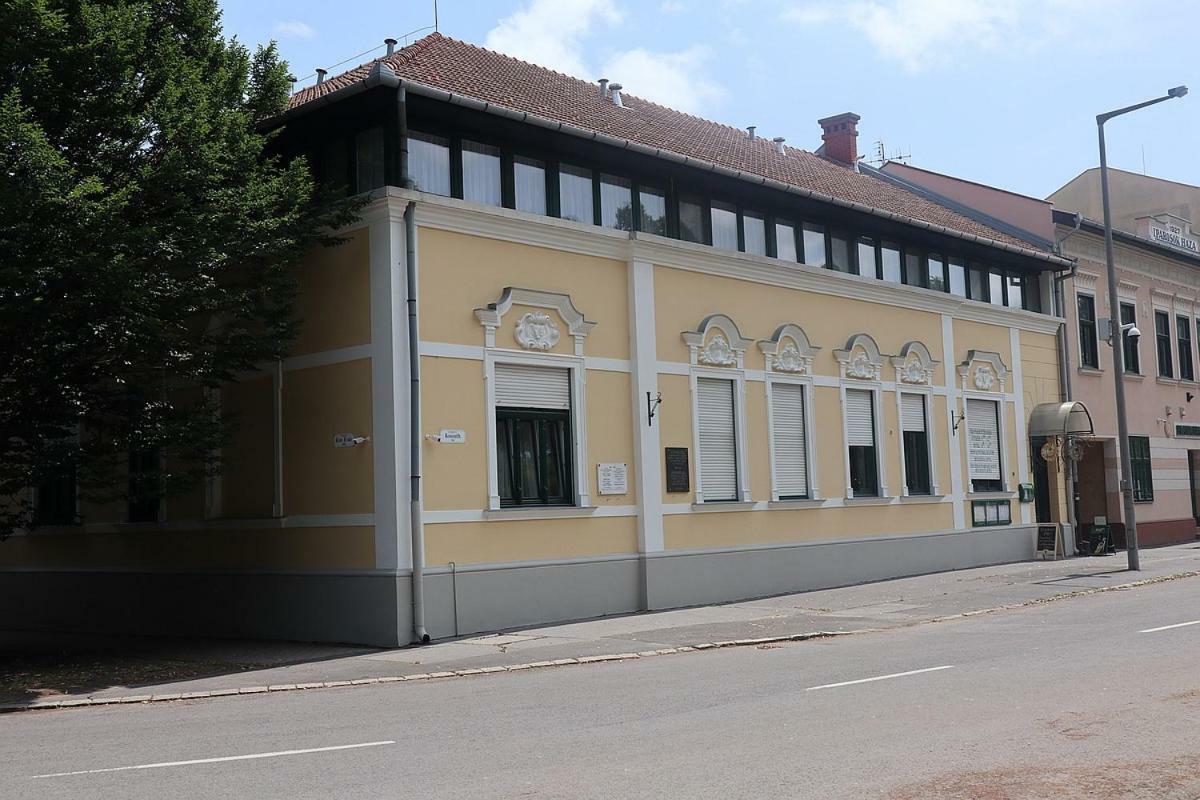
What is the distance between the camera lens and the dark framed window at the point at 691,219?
2109 centimetres

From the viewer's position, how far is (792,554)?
72.8 feet

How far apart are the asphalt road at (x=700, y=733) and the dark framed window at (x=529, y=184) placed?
7568 millimetres

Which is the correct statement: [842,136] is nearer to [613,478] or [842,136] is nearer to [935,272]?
[935,272]

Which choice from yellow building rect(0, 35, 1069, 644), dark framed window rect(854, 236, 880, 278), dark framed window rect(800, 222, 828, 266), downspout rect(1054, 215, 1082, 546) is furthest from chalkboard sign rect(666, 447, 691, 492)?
downspout rect(1054, 215, 1082, 546)

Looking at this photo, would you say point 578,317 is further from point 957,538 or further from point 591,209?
point 957,538

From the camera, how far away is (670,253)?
67.1 ft

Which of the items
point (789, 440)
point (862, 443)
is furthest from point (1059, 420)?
point (789, 440)

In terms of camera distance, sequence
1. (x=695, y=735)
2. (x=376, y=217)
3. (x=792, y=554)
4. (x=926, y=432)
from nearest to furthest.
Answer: (x=695, y=735), (x=376, y=217), (x=792, y=554), (x=926, y=432)

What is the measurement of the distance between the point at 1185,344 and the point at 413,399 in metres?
28.2

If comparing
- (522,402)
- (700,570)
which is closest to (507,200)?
(522,402)

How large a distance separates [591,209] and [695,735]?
12.2 metres

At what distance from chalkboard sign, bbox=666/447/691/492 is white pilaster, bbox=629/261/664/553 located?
0.27m

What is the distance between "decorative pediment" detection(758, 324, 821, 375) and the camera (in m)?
22.4

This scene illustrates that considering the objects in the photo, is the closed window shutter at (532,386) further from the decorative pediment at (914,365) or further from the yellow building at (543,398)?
the decorative pediment at (914,365)
